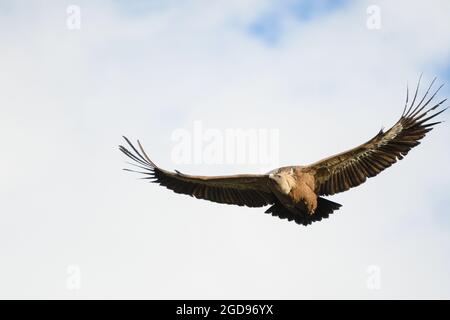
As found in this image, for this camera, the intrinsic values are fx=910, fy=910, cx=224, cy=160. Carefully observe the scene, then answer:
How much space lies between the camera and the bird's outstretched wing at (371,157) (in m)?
14.0

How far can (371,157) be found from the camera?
46.8 ft

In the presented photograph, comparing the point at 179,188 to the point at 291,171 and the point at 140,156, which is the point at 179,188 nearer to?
the point at 140,156

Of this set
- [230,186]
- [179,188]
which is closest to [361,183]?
[230,186]

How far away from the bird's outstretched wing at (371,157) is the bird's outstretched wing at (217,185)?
97 centimetres

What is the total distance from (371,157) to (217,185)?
105 inches

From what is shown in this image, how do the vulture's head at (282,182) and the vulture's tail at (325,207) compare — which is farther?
the vulture's tail at (325,207)

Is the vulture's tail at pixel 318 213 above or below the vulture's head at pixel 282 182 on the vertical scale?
below

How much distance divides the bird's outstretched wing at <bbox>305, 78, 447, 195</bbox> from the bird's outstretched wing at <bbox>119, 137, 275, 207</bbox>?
0.97 m

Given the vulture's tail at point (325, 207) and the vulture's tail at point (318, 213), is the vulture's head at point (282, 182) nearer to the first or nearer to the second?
the vulture's tail at point (318, 213)

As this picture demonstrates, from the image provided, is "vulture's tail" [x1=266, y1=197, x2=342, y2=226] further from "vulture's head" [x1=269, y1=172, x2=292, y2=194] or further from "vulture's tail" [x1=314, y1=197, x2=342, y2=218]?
"vulture's head" [x1=269, y1=172, x2=292, y2=194]
